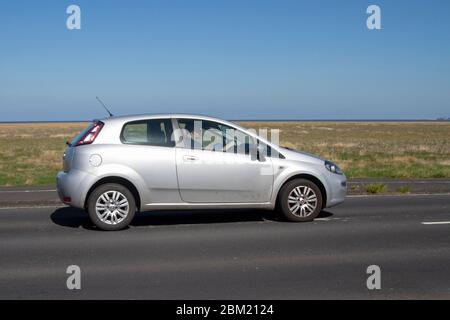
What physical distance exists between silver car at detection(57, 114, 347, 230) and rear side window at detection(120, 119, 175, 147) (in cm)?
2

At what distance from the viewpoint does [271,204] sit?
8.92m

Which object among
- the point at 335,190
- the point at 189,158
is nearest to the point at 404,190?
the point at 335,190

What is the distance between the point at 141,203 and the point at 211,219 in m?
1.64

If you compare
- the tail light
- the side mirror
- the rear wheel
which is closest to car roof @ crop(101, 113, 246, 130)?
the tail light

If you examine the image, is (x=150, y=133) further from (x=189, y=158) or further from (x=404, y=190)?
(x=404, y=190)

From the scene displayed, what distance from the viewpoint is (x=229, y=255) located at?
7078 millimetres

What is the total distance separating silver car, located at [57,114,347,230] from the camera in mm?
8461

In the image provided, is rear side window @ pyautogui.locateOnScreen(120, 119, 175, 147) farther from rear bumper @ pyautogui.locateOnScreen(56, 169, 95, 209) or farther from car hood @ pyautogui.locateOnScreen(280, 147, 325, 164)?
car hood @ pyautogui.locateOnScreen(280, 147, 325, 164)

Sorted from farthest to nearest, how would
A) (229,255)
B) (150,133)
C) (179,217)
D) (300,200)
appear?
(179,217), (300,200), (150,133), (229,255)

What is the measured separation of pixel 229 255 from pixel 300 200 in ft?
7.55

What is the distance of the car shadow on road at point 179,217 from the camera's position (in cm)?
948

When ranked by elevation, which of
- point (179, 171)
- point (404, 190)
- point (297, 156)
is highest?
point (297, 156)
